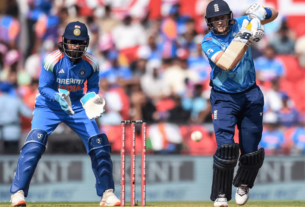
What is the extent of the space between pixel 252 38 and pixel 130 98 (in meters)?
5.38

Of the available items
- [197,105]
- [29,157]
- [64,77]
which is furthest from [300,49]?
[29,157]

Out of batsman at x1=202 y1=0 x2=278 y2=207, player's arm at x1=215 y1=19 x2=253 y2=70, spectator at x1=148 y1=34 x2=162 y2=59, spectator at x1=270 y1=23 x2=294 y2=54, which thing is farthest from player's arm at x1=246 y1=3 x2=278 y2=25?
spectator at x1=270 y1=23 x2=294 y2=54

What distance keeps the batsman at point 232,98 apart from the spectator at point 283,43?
614 cm

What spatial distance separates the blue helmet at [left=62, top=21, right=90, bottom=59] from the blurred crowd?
3549mm

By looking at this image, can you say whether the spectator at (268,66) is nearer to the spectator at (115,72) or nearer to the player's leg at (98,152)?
the spectator at (115,72)

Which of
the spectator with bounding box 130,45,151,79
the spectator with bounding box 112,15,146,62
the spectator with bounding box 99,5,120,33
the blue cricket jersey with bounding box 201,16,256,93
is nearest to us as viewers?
the blue cricket jersey with bounding box 201,16,256,93

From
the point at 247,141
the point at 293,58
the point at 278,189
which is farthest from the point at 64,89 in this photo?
the point at 293,58

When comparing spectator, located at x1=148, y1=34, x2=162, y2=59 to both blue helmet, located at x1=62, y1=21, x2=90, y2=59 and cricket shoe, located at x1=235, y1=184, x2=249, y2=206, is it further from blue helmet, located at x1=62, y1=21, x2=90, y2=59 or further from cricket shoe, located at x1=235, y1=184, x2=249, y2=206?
cricket shoe, located at x1=235, y1=184, x2=249, y2=206

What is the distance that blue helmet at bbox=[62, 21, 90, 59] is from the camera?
604 cm

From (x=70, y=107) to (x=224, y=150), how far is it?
1.88 metres

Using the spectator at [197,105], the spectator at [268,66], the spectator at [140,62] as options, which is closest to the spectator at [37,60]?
the spectator at [140,62]

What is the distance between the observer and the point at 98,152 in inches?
244

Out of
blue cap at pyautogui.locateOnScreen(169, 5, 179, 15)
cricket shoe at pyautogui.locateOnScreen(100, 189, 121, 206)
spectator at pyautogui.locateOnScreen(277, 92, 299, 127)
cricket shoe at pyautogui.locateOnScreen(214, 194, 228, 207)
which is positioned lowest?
cricket shoe at pyautogui.locateOnScreen(100, 189, 121, 206)

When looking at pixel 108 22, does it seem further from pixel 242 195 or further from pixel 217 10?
pixel 242 195
